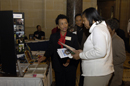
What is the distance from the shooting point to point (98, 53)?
1.54 m

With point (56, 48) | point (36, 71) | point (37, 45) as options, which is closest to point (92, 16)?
point (56, 48)

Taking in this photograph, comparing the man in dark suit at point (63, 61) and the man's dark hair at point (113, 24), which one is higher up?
the man's dark hair at point (113, 24)

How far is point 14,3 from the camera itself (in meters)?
8.83

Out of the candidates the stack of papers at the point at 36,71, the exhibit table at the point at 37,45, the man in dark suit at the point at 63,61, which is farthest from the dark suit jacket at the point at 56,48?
the exhibit table at the point at 37,45

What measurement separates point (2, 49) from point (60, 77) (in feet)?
3.30

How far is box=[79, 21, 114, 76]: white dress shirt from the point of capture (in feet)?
5.01

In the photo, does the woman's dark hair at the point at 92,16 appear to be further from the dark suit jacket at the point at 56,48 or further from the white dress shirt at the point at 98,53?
the dark suit jacket at the point at 56,48

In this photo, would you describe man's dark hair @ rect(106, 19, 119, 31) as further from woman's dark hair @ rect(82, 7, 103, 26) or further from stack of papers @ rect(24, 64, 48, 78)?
stack of papers @ rect(24, 64, 48, 78)

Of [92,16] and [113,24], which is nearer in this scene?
[92,16]

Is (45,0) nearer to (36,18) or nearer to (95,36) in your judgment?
(36,18)

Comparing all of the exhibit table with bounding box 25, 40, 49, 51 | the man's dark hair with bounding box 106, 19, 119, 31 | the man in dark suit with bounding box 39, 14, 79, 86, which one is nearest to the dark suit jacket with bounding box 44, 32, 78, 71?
the man in dark suit with bounding box 39, 14, 79, 86

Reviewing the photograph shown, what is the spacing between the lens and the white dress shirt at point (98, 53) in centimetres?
153

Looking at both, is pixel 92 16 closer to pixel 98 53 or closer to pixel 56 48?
pixel 98 53

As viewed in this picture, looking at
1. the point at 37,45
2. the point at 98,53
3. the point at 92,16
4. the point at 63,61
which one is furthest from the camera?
the point at 37,45
